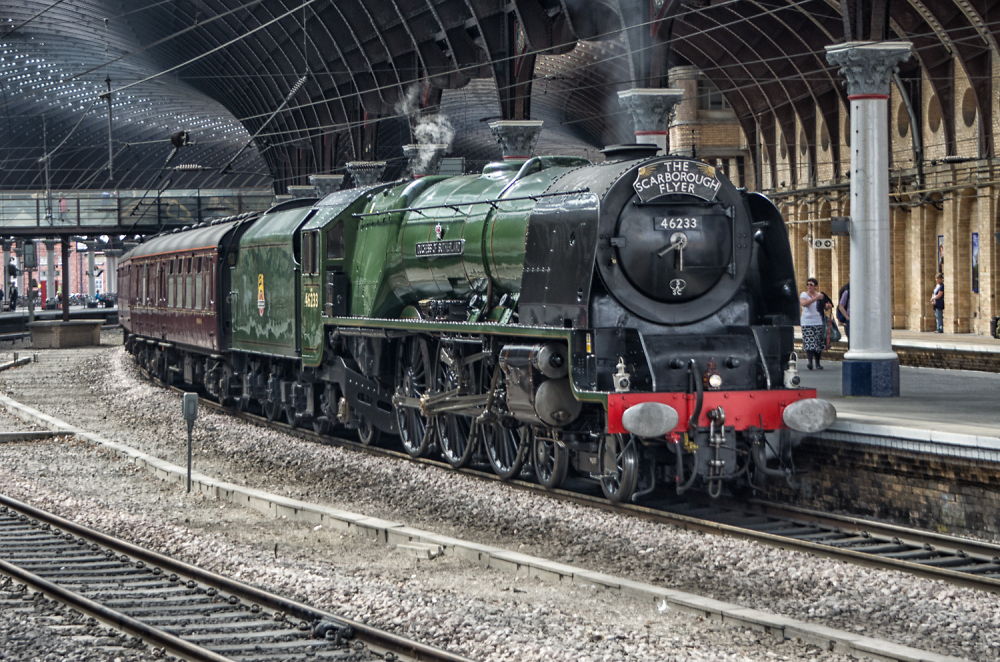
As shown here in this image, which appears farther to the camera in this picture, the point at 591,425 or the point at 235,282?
the point at 235,282

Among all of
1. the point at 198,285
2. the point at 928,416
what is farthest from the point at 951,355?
the point at 198,285

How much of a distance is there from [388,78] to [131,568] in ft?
85.8

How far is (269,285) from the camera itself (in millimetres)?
18781

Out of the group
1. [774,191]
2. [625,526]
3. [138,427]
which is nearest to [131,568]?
[625,526]

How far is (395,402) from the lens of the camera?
49.6 ft

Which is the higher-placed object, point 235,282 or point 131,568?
point 235,282

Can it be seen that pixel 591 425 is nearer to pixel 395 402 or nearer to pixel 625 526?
pixel 625 526

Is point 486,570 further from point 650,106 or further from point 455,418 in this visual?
point 650,106

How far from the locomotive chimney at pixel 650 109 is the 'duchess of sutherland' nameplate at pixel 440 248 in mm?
6287

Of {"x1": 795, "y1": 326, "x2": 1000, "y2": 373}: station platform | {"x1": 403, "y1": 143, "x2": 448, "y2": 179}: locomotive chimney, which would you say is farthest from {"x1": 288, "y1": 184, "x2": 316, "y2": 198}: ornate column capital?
{"x1": 795, "y1": 326, "x2": 1000, "y2": 373}: station platform

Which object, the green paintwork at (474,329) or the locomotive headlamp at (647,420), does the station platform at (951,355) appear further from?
the locomotive headlamp at (647,420)

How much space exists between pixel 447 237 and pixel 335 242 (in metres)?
3.14

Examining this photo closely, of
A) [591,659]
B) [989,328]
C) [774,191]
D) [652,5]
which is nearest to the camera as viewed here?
[591,659]

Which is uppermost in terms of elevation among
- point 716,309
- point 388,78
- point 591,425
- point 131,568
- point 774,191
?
point 388,78
